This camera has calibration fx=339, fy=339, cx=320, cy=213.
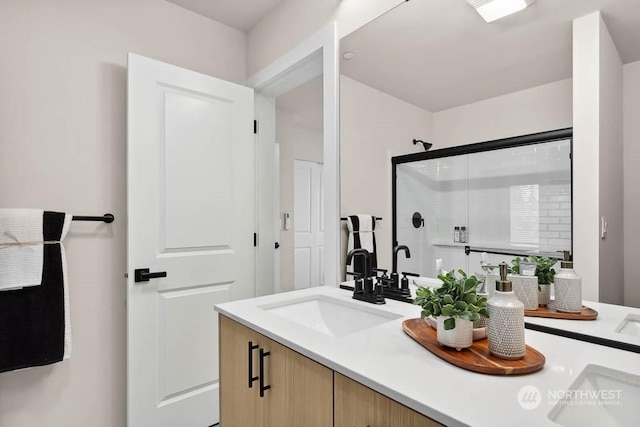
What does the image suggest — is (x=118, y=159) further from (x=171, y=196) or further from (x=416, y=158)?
(x=416, y=158)

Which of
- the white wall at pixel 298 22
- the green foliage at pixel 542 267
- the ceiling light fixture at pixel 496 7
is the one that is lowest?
the green foliage at pixel 542 267

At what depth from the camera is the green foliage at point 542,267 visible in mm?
1000

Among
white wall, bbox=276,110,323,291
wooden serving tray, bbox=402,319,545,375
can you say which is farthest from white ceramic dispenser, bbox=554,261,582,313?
white wall, bbox=276,110,323,291

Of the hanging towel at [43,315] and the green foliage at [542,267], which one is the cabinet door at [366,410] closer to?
the green foliage at [542,267]

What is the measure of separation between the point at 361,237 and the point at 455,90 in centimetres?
72

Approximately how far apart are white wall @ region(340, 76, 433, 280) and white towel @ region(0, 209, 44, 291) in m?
1.36

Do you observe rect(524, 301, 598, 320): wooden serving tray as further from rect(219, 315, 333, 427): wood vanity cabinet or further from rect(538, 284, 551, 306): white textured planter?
rect(219, 315, 333, 427): wood vanity cabinet

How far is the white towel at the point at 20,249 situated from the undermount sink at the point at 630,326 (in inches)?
81.8

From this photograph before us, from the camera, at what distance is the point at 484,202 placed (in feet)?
3.63

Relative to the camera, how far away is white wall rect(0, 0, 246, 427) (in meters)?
1.56

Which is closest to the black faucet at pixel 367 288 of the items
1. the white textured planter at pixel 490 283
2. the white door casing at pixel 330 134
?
the white door casing at pixel 330 134

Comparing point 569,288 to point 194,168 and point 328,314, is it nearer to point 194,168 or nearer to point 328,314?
point 328,314

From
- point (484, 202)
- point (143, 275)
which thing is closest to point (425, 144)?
point (484, 202)

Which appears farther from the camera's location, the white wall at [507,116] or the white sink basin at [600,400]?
the white wall at [507,116]
